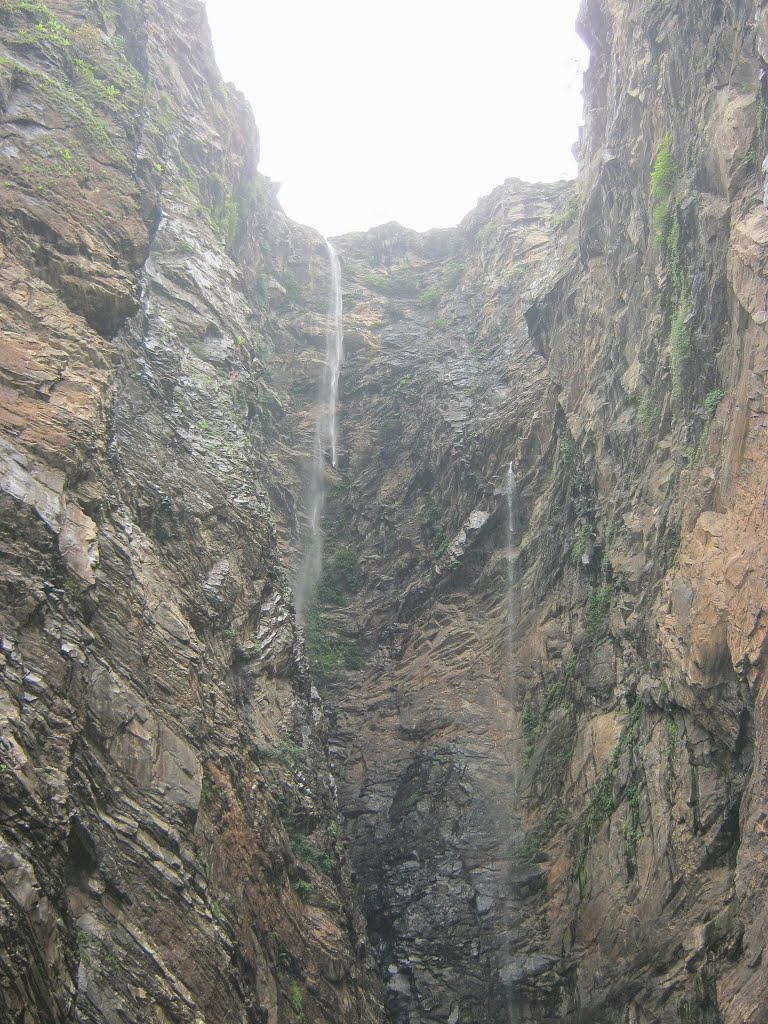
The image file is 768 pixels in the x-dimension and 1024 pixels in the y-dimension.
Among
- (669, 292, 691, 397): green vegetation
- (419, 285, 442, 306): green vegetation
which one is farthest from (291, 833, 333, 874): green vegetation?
(419, 285, 442, 306): green vegetation

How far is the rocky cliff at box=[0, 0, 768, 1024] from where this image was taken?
10266 millimetres

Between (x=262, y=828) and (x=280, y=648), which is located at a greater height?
(x=280, y=648)

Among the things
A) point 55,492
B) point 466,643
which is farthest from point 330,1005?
point 466,643

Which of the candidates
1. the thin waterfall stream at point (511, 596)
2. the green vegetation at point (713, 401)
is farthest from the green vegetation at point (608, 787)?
the green vegetation at point (713, 401)

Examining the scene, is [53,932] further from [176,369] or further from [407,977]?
[176,369]

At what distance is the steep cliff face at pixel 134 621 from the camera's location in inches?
344

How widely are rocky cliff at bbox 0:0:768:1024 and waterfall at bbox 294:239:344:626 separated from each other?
0.43m

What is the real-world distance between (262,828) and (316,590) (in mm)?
11873

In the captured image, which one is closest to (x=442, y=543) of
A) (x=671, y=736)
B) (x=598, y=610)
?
(x=598, y=610)

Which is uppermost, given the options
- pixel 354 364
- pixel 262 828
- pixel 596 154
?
pixel 596 154

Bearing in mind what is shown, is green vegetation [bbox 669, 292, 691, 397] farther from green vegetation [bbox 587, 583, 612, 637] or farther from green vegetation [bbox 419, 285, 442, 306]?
green vegetation [bbox 419, 285, 442, 306]

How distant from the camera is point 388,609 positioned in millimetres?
24156

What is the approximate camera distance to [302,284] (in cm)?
3438

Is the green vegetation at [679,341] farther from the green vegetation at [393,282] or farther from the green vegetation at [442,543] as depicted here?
the green vegetation at [393,282]
